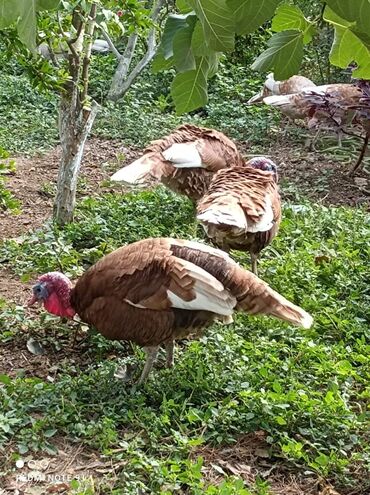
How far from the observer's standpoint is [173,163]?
5293mm

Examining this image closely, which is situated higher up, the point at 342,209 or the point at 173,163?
the point at 173,163

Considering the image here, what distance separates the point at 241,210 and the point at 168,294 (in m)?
1.07

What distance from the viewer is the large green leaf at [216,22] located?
75cm

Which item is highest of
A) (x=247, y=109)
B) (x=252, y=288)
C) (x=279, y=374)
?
(x=252, y=288)

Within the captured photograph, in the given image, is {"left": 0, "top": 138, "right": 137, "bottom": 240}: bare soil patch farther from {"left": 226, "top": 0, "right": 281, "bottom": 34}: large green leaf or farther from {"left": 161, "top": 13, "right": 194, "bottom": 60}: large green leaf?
{"left": 226, "top": 0, "right": 281, "bottom": 34}: large green leaf

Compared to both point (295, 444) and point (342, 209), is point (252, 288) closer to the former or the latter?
point (295, 444)

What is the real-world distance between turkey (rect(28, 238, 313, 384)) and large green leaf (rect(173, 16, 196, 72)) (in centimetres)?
233

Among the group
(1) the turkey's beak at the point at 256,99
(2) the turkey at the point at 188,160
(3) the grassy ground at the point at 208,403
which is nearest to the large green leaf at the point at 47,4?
(3) the grassy ground at the point at 208,403

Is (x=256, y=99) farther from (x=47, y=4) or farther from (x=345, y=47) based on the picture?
(x=47, y=4)

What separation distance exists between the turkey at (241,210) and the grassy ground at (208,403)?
0.39 m

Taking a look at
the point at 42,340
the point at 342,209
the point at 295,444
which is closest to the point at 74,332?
the point at 42,340

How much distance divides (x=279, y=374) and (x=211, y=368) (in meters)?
0.35

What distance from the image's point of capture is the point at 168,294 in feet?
10.8

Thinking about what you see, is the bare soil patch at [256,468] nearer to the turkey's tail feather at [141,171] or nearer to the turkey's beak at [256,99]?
the turkey's tail feather at [141,171]
